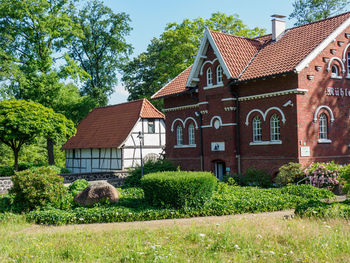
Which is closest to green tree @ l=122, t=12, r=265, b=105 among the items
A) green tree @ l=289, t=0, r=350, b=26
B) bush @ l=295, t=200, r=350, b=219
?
green tree @ l=289, t=0, r=350, b=26

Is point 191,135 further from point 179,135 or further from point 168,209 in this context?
point 168,209

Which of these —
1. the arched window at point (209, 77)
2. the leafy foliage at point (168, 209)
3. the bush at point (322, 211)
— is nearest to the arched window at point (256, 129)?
the arched window at point (209, 77)

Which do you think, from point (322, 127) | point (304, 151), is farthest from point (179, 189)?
point (322, 127)

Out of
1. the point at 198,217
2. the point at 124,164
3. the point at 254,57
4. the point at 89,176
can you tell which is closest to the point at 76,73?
→ the point at 124,164

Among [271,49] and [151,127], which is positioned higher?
[271,49]

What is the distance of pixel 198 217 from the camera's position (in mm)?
13828

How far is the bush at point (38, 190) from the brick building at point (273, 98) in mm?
11225

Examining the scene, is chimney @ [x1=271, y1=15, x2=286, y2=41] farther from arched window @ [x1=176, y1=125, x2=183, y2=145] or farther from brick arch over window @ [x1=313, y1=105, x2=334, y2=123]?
Answer: arched window @ [x1=176, y1=125, x2=183, y2=145]

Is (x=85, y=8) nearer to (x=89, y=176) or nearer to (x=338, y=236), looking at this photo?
(x=89, y=176)

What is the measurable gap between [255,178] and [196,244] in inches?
518

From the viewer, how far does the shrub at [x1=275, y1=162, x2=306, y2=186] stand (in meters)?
20.0

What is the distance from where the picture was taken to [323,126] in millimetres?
22031

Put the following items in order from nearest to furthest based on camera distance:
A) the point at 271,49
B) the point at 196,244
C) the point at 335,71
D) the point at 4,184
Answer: the point at 196,244, the point at 335,71, the point at 4,184, the point at 271,49

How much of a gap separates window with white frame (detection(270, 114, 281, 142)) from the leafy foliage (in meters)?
5.59
